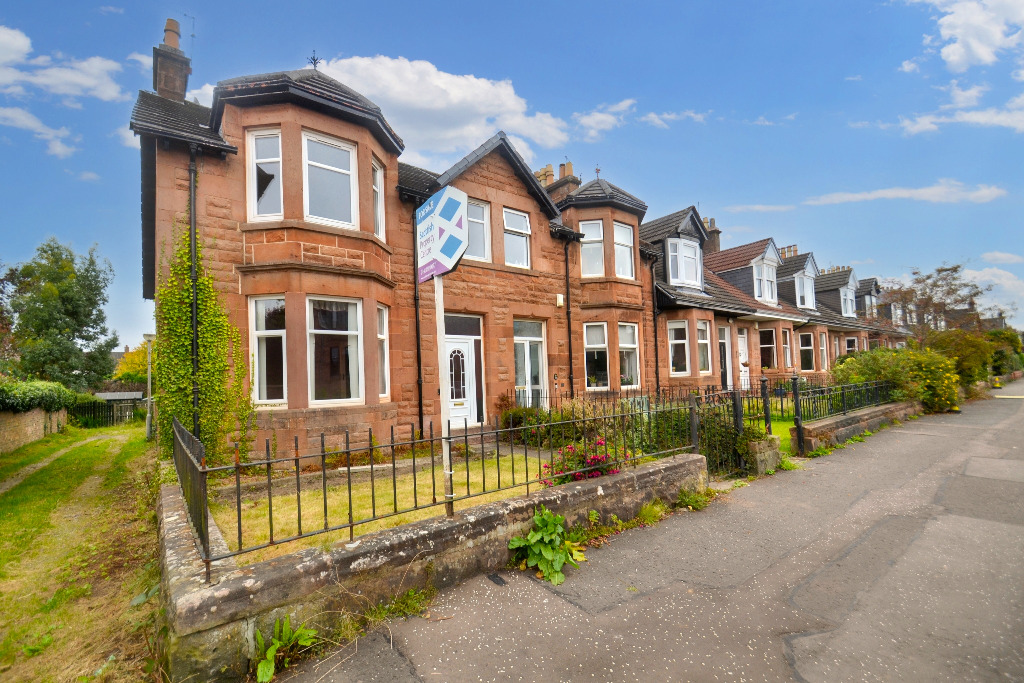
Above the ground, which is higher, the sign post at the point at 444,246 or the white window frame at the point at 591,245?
the white window frame at the point at 591,245

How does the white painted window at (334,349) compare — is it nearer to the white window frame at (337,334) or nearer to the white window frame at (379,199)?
the white window frame at (337,334)

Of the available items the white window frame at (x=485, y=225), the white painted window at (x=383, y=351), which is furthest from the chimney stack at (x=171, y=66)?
the white painted window at (x=383, y=351)

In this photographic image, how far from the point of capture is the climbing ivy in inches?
313

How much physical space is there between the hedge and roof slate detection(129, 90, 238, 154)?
1034cm

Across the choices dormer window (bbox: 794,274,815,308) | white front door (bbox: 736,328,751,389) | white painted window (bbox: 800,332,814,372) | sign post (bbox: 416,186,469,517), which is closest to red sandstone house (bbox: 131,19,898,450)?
sign post (bbox: 416,186,469,517)

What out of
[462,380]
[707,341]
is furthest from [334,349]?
[707,341]

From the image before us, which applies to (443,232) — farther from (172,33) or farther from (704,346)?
(704,346)

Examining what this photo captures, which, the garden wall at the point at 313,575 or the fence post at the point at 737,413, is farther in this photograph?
the fence post at the point at 737,413

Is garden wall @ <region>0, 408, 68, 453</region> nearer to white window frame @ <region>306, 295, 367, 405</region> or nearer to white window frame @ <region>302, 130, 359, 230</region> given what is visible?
white window frame @ <region>306, 295, 367, 405</region>

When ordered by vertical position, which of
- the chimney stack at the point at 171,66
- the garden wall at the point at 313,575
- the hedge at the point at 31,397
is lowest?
the garden wall at the point at 313,575

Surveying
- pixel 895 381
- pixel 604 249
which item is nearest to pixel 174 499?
pixel 604 249

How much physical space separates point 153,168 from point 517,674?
1146 cm

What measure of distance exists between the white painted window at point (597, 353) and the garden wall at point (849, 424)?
20.0ft

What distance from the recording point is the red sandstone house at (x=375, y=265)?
836 cm
